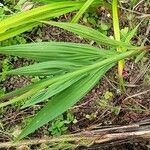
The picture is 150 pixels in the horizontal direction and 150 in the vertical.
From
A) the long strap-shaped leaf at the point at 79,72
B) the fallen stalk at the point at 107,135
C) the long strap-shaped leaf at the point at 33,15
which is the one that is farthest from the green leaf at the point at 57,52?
the fallen stalk at the point at 107,135

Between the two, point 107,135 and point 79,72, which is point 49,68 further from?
point 107,135

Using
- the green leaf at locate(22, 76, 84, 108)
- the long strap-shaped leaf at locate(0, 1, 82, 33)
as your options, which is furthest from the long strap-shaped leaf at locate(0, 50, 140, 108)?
the long strap-shaped leaf at locate(0, 1, 82, 33)

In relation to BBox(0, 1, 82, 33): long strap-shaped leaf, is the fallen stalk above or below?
below

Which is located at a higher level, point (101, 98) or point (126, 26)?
point (126, 26)

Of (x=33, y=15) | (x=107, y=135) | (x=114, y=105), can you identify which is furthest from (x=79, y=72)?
(x=114, y=105)

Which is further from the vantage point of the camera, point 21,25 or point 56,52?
point 21,25

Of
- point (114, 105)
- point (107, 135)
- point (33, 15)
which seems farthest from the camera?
point (114, 105)

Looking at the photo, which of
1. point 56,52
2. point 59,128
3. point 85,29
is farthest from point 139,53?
point 59,128

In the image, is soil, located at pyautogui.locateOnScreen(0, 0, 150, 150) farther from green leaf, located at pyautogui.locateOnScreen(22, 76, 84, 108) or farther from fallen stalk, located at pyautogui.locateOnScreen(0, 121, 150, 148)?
green leaf, located at pyautogui.locateOnScreen(22, 76, 84, 108)

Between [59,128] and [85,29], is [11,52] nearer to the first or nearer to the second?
[85,29]

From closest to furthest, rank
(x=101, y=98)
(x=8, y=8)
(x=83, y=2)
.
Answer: (x=83, y=2)
(x=101, y=98)
(x=8, y=8)

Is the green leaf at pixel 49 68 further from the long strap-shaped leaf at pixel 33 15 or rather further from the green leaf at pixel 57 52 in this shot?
the long strap-shaped leaf at pixel 33 15
